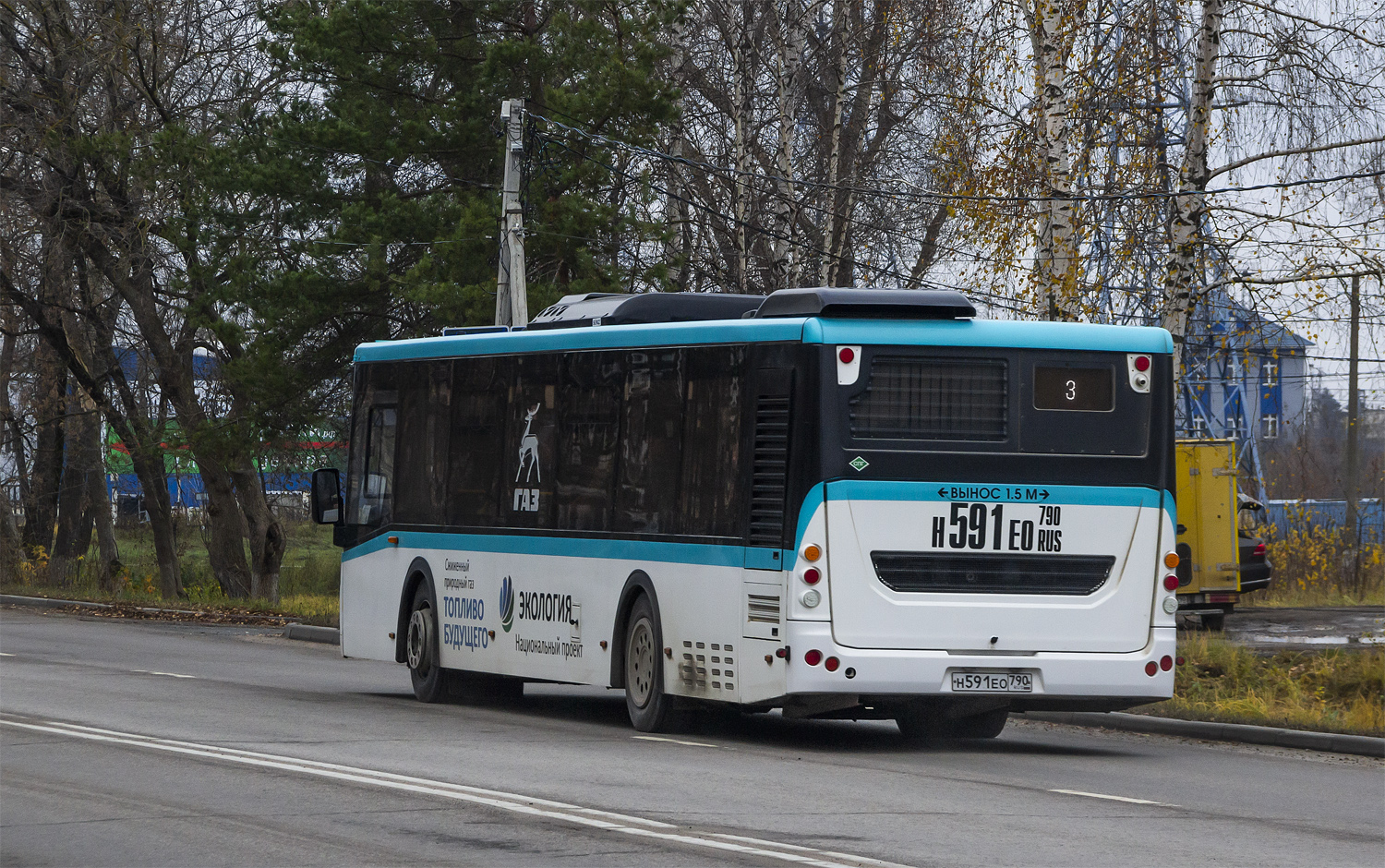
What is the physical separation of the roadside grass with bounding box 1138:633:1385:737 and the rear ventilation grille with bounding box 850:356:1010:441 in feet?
12.9

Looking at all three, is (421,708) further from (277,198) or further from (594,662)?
(277,198)

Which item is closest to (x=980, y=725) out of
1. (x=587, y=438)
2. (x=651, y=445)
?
(x=651, y=445)

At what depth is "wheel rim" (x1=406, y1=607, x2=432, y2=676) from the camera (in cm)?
1664

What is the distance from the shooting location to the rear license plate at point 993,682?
482 inches

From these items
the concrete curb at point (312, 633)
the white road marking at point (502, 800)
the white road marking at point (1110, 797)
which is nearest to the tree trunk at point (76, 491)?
the concrete curb at point (312, 633)

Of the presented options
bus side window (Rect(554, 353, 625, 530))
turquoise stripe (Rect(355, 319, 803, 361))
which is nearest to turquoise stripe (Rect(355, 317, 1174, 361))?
turquoise stripe (Rect(355, 319, 803, 361))

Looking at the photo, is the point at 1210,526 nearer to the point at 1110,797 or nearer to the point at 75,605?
the point at 1110,797

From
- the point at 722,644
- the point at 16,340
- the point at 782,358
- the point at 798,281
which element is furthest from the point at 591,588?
the point at 16,340

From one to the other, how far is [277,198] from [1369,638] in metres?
19.4

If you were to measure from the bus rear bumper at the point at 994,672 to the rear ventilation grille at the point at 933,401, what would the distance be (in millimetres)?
1376

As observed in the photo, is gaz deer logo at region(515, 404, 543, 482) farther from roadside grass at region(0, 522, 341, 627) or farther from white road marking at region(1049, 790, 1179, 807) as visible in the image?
roadside grass at region(0, 522, 341, 627)

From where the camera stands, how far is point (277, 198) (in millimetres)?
32156

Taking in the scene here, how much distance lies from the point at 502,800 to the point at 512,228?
16306 millimetres

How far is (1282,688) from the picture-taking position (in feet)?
54.6
